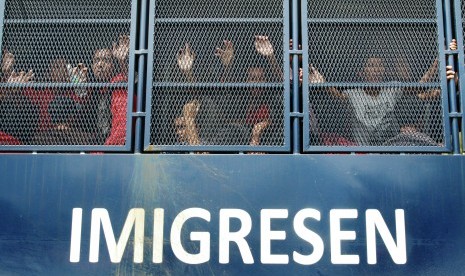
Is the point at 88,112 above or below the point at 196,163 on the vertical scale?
above

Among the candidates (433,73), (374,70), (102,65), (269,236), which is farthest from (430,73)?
(102,65)

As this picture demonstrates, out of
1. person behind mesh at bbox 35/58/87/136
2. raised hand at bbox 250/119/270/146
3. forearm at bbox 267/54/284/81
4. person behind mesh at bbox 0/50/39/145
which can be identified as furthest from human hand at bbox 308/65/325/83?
person behind mesh at bbox 0/50/39/145

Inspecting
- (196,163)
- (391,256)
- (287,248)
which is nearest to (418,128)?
(391,256)

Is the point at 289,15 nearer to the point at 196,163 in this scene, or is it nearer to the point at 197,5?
the point at 197,5

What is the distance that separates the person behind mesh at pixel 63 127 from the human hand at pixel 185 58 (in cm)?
77

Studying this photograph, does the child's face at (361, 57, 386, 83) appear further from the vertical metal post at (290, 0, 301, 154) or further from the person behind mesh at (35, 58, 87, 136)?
the person behind mesh at (35, 58, 87, 136)

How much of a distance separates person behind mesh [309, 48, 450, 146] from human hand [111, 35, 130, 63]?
131cm

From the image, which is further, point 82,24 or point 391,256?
point 82,24

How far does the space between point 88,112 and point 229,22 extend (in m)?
1.17

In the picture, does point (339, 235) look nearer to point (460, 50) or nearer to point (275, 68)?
point (275, 68)

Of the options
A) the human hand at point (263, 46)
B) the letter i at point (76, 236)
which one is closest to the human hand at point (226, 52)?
the human hand at point (263, 46)

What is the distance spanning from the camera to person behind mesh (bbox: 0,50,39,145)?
16.2 feet

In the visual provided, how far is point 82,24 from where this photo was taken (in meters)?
5.05

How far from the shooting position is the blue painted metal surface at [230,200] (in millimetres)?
4520
